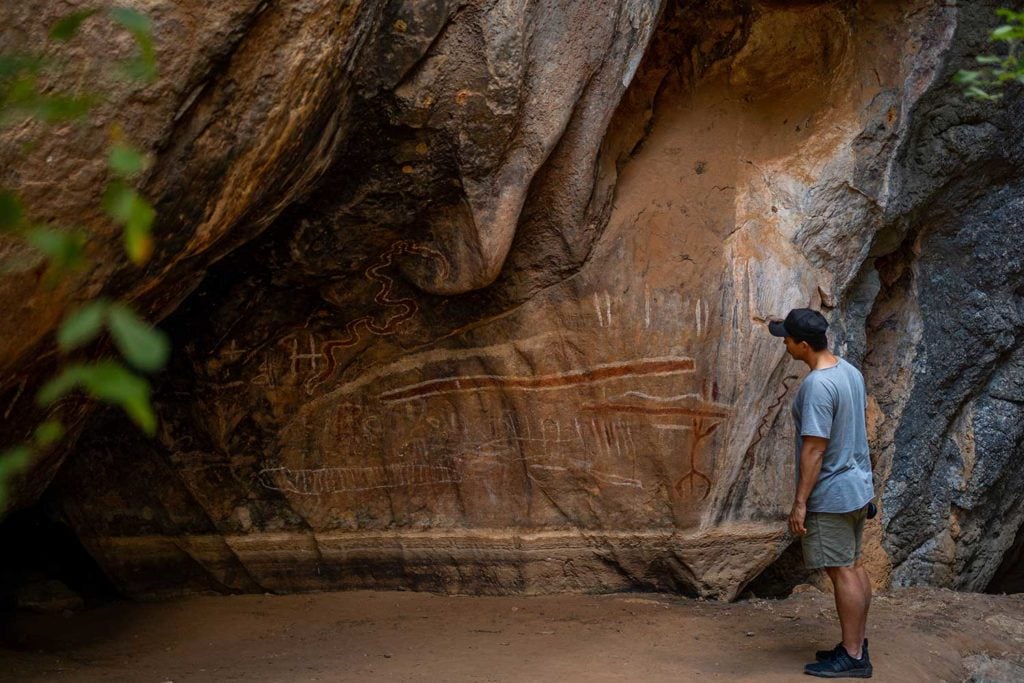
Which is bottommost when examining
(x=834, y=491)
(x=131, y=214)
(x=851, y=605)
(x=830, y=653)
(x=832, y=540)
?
(x=830, y=653)

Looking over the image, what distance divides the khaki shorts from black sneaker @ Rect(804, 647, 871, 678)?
0.32 meters

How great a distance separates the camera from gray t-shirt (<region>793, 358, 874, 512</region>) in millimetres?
3826

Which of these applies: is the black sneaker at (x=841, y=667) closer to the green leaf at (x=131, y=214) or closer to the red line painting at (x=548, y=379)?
the red line painting at (x=548, y=379)

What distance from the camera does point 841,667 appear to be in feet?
12.5

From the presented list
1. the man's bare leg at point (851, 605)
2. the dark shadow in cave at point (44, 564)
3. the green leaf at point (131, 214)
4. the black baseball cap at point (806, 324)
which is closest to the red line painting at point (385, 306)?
the black baseball cap at point (806, 324)

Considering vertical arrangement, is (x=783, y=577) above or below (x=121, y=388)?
below

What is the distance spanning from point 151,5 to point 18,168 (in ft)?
1.88

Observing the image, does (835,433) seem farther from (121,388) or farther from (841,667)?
(121,388)

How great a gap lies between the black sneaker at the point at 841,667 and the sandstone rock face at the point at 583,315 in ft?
3.29

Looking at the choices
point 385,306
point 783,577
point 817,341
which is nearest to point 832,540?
point 817,341

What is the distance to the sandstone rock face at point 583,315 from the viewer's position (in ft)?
14.8

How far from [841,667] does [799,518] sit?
0.53 metres

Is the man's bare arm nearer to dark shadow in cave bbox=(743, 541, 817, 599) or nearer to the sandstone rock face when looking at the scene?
the sandstone rock face

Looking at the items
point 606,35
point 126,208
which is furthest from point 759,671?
point 126,208
